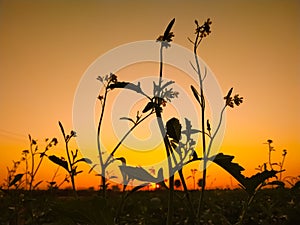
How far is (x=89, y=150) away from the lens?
0.94 m

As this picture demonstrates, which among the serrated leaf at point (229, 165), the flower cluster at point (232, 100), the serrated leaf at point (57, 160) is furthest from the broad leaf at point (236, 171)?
the serrated leaf at point (57, 160)

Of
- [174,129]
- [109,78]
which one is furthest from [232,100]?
[109,78]

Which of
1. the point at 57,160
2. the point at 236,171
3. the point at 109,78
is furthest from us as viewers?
the point at 109,78

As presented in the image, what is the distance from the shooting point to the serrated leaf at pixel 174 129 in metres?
0.62

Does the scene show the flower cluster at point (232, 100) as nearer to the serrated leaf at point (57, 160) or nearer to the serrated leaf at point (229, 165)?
the serrated leaf at point (229, 165)

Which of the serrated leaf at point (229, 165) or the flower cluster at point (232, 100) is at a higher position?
the flower cluster at point (232, 100)

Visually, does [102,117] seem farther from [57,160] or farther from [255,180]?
[255,180]

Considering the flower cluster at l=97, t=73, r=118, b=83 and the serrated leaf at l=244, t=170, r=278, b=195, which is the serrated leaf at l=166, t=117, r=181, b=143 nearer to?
the serrated leaf at l=244, t=170, r=278, b=195

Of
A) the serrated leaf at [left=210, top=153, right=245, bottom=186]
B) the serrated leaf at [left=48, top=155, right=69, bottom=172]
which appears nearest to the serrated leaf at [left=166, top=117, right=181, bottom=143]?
the serrated leaf at [left=210, top=153, right=245, bottom=186]

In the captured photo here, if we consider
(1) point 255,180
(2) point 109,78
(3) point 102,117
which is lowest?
(1) point 255,180

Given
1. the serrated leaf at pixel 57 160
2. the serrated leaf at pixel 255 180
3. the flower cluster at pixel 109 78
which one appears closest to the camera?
the serrated leaf at pixel 255 180

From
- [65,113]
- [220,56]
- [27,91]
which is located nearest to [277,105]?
[220,56]

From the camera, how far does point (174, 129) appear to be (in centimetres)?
62

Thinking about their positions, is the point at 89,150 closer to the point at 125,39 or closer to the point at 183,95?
the point at 183,95
